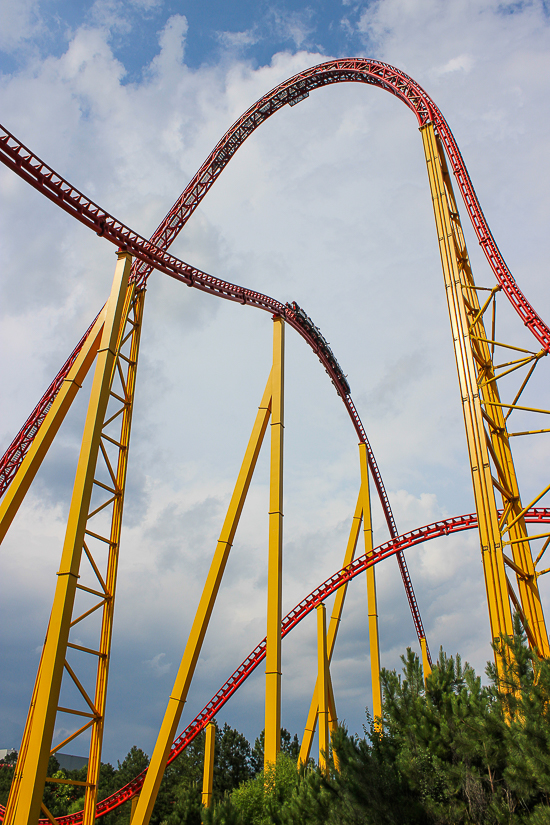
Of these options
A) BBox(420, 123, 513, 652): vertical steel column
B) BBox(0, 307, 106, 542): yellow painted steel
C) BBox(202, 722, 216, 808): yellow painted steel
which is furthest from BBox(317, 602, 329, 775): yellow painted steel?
BBox(0, 307, 106, 542): yellow painted steel

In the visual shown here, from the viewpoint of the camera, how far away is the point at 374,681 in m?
14.3

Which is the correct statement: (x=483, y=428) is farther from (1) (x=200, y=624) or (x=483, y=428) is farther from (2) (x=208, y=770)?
(2) (x=208, y=770)

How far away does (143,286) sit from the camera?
12398 mm

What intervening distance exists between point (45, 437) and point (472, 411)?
6.49m

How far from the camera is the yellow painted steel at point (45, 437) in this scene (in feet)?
30.8

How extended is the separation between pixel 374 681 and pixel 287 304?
30.9 feet

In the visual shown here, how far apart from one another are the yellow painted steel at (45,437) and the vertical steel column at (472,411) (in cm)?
574

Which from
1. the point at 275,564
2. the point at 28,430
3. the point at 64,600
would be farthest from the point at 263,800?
the point at 28,430

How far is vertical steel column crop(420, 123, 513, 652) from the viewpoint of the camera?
7.38 m

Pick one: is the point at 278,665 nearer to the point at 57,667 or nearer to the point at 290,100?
the point at 57,667

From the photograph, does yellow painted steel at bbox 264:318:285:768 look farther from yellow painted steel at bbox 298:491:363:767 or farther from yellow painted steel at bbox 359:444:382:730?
yellow painted steel at bbox 359:444:382:730

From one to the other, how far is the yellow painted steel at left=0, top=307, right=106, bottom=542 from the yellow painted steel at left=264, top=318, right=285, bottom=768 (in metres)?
3.49

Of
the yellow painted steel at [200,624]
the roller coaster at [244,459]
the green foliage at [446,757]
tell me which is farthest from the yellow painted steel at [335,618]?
the green foliage at [446,757]

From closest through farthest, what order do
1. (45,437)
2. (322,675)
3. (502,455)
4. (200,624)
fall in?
(502,455) → (200,624) → (45,437) → (322,675)
